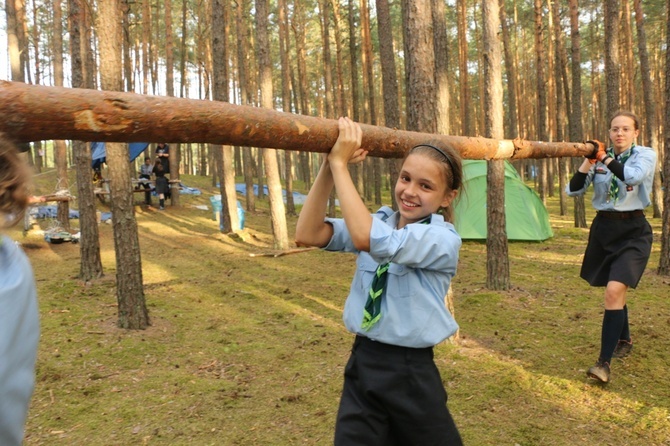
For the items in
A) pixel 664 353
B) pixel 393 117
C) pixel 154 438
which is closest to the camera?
pixel 154 438

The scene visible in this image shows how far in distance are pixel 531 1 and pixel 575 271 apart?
63.8 feet

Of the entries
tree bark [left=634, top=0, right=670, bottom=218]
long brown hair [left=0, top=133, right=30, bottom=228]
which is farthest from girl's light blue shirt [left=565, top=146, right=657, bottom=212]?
tree bark [left=634, top=0, right=670, bottom=218]

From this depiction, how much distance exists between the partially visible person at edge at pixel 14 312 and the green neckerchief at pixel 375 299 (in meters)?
1.23

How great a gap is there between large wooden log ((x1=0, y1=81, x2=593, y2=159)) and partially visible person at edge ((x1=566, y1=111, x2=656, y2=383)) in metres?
2.83

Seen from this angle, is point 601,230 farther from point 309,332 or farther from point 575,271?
point 575,271

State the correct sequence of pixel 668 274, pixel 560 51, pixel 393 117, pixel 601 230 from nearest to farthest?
pixel 601 230, pixel 668 274, pixel 393 117, pixel 560 51

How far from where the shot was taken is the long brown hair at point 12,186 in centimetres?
120

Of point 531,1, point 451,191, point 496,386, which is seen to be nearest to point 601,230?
point 496,386

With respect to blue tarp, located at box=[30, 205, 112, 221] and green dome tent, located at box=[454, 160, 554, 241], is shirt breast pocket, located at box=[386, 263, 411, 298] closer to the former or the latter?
green dome tent, located at box=[454, 160, 554, 241]

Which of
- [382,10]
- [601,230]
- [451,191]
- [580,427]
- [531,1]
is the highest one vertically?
[531,1]

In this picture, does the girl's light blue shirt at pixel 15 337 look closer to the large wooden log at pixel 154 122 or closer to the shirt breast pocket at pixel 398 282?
the large wooden log at pixel 154 122

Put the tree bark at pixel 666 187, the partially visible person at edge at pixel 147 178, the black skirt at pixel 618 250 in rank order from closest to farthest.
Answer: the black skirt at pixel 618 250, the tree bark at pixel 666 187, the partially visible person at edge at pixel 147 178

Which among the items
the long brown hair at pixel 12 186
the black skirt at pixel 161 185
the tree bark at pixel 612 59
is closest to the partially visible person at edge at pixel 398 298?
the long brown hair at pixel 12 186

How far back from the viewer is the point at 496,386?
4.45m
